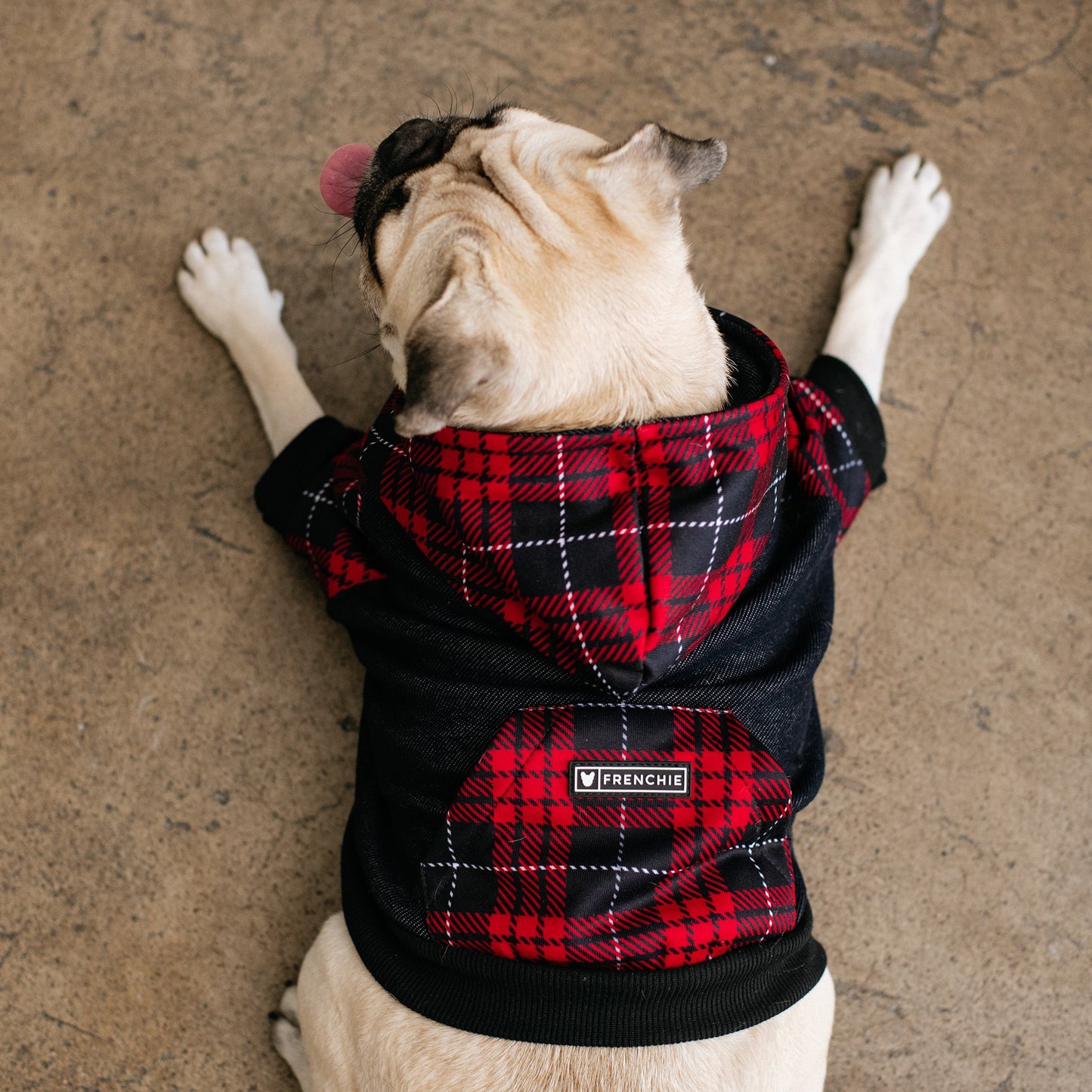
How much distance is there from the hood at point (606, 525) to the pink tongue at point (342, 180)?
0.98 meters

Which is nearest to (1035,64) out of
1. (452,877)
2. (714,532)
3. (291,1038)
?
(714,532)

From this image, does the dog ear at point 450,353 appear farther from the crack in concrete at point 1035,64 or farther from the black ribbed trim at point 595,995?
the crack in concrete at point 1035,64

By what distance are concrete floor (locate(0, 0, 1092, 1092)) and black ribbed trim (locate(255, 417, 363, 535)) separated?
33 centimetres

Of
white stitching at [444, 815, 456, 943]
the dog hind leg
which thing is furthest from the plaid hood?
the dog hind leg

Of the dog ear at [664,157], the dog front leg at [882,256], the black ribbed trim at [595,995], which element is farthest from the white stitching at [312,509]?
the dog front leg at [882,256]

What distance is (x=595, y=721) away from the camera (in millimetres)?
1743

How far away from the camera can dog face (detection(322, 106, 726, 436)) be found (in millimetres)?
1565

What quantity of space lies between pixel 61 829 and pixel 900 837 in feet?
8.11

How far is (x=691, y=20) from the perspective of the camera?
9.51 ft

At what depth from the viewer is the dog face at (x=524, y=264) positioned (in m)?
1.57

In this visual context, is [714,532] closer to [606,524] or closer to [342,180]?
[606,524]

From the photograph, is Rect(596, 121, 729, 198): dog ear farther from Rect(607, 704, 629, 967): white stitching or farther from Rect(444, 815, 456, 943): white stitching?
Rect(444, 815, 456, 943): white stitching

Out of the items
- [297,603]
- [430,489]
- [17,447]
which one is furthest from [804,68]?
[17,447]

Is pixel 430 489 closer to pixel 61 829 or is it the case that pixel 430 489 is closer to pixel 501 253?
pixel 501 253
